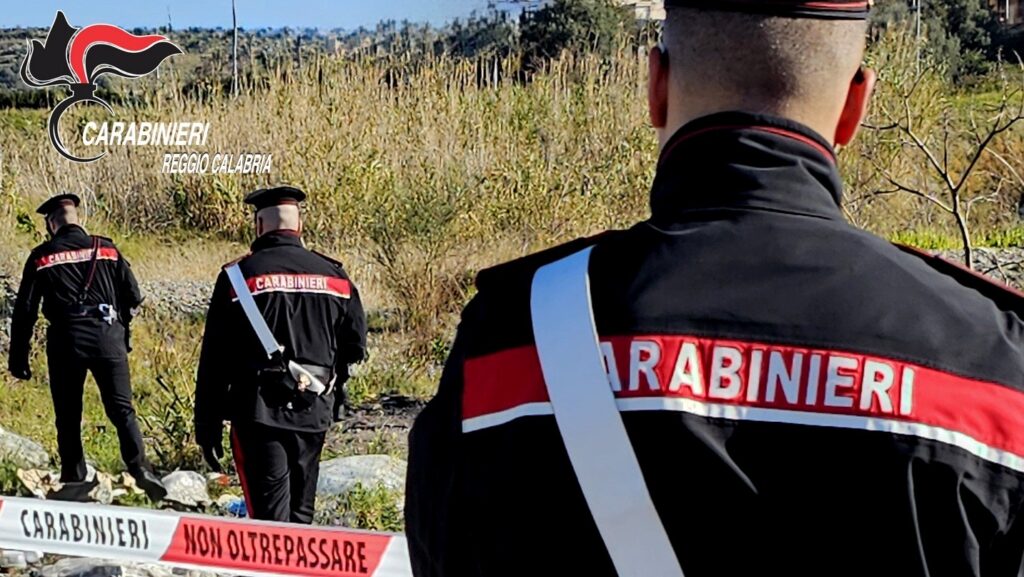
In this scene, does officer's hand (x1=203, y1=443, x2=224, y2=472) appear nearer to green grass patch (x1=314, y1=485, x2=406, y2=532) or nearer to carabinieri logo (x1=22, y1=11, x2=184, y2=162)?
green grass patch (x1=314, y1=485, x2=406, y2=532)

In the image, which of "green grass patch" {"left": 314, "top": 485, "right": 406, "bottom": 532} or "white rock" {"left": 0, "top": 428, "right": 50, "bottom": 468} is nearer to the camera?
"green grass patch" {"left": 314, "top": 485, "right": 406, "bottom": 532}

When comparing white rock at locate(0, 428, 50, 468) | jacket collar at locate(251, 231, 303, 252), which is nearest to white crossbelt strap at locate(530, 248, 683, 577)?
jacket collar at locate(251, 231, 303, 252)

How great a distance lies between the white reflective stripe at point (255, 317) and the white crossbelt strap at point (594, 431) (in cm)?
A: 421

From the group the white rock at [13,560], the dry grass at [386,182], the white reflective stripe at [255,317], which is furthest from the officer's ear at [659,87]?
the white rock at [13,560]

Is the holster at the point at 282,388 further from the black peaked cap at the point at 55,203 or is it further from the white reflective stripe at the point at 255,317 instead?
the black peaked cap at the point at 55,203

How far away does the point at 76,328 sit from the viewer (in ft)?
22.3

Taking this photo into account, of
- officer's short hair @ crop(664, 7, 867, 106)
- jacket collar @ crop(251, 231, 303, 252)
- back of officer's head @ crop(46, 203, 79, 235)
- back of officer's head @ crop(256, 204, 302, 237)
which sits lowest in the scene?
back of officer's head @ crop(46, 203, 79, 235)

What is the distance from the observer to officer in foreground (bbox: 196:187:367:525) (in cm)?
541

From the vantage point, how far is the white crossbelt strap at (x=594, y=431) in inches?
46.7

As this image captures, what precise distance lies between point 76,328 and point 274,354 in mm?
1877

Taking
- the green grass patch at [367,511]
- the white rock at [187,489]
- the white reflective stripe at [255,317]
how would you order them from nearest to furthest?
1. the white reflective stripe at [255,317]
2. the green grass patch at [367,511]
3. the white rock at [187,489]

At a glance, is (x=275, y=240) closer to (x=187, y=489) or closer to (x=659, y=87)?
(x=187, y=489)

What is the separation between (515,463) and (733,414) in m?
0.21

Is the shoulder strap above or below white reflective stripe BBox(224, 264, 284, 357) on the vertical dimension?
below
